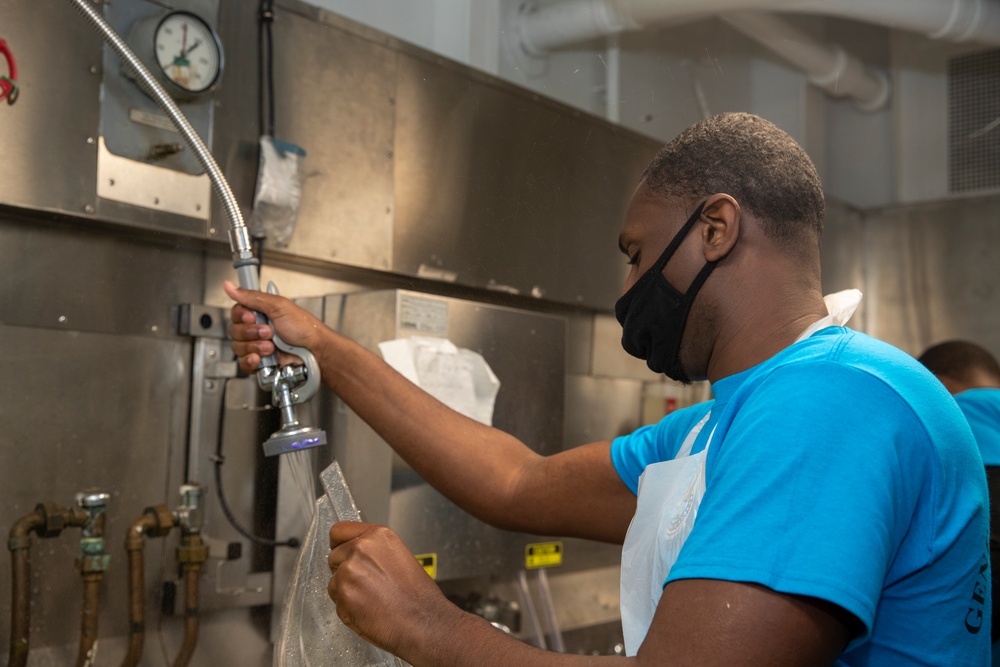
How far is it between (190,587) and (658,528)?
62 centimetres

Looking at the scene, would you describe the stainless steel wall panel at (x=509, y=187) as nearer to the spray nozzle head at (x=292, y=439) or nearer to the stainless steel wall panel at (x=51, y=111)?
the spray nozzle head at (x=292, y=439)

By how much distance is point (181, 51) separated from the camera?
1.30m

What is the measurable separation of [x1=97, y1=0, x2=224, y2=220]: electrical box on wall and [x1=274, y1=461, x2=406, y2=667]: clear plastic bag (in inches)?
19.3

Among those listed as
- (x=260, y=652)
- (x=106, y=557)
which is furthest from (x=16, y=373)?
(x=260, y=652)

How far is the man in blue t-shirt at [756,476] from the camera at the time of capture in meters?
0.65

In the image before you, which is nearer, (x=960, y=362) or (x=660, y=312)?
(x=660, y=312)

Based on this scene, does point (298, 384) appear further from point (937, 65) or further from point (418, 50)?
point (937, 65)

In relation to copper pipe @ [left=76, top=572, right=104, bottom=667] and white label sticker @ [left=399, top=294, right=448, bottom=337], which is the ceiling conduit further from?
copper pipe @ [left=76, top=572, right=104, bottom=667]

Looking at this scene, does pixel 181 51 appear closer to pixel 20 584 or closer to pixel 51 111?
pixel 51 111

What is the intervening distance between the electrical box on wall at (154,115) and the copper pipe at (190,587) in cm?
44

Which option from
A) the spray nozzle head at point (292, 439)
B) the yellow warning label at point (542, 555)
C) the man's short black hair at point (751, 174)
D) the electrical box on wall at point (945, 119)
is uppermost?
the electrical box on wall at point (945, 119)

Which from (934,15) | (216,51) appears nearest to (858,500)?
(216,51)

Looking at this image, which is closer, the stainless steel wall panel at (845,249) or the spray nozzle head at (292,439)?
the spray nozzle head at (292,439)

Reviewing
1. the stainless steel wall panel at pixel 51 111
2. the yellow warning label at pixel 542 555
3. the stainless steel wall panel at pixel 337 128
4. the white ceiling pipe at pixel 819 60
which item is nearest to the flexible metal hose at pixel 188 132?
the stainless steel wall panel at pixel 51 111
